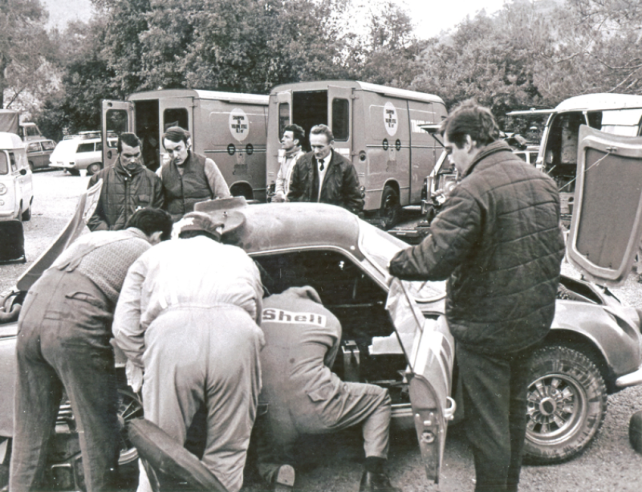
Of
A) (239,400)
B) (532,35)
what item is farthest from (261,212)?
(532,35)

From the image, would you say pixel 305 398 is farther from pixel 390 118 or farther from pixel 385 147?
pixel 390 118

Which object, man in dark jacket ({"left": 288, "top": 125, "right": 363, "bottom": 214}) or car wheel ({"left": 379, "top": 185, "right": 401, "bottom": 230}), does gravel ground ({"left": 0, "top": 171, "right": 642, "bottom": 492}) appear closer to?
man in dark jacket ({"left": 288, "top": 125, "right": 363, "bottom": 214})

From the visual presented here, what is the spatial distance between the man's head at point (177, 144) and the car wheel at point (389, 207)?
6890 millimetres

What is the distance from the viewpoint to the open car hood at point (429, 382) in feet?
8.99

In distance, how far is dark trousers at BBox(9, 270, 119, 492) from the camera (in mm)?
3082

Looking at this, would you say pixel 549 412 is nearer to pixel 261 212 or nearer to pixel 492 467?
pixel 492 467

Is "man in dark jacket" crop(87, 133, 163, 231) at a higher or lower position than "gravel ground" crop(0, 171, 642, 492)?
higher

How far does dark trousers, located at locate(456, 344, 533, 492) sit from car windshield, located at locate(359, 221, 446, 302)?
831 mm

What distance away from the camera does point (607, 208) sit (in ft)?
12.7

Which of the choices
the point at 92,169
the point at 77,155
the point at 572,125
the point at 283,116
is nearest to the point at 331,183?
the point at 283,116

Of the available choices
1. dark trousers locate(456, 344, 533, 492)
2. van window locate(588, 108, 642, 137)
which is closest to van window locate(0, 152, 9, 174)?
van window locate(588, 108, 642, 137)

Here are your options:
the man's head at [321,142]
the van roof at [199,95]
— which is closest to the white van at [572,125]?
the van roof at [199,95]

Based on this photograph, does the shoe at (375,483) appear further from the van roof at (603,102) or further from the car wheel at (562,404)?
the van roof at (603,102)

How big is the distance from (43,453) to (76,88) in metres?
33.4
